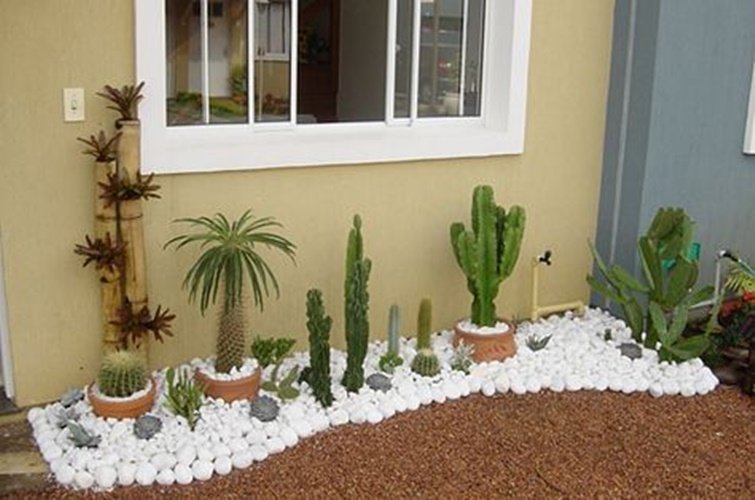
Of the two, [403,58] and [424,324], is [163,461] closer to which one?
[424,324]

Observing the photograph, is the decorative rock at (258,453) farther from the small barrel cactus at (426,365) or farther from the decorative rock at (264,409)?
the small barrel cactus at (426,365)

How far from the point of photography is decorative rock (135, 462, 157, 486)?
3891 millimetres

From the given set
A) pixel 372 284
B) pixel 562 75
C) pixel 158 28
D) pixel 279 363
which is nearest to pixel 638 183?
pixel 562 75

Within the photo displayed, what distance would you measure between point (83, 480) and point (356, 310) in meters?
1.55

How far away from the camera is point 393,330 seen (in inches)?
199

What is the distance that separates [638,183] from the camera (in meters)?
5.89

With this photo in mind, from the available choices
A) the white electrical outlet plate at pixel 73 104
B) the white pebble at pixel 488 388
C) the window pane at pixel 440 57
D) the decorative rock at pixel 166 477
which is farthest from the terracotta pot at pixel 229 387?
the window pane at pixel 440 57

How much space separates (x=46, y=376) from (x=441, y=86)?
2.95 metres

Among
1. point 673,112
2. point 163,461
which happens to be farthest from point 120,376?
point 673,112

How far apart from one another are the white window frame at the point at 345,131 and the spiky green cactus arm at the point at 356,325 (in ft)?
2.59

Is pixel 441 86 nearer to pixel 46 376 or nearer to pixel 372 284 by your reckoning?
pixel 372 284

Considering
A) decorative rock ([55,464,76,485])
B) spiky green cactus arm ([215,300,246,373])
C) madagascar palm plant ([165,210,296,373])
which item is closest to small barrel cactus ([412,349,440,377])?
madagascar palm plant ([165,210,296,373])

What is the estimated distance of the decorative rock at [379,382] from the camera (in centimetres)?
476

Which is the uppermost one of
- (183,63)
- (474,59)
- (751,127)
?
(474,59)
